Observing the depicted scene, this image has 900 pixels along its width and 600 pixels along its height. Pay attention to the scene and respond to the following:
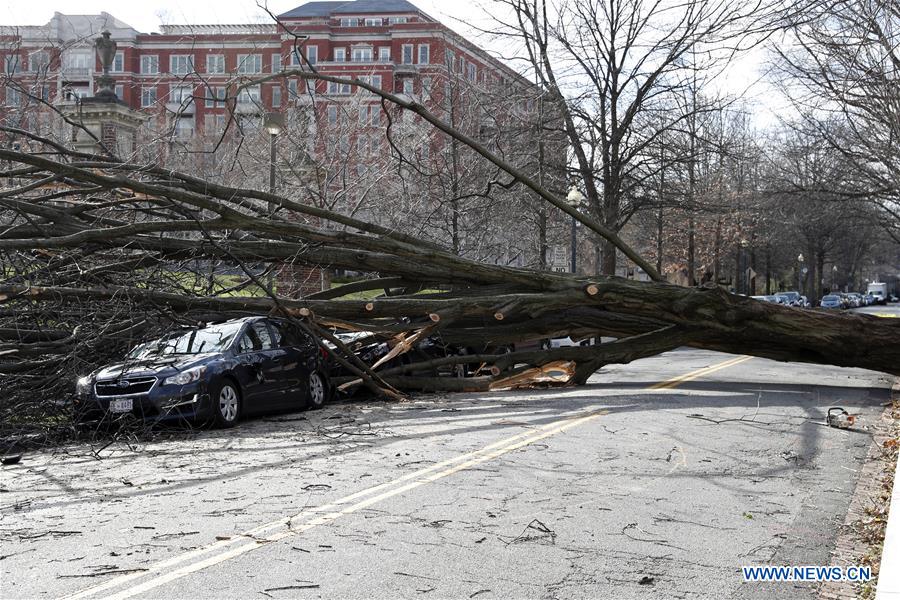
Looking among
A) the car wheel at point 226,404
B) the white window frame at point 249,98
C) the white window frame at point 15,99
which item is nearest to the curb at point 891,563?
the car wheel at point 226,404

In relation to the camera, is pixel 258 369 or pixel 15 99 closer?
pixel 258 369

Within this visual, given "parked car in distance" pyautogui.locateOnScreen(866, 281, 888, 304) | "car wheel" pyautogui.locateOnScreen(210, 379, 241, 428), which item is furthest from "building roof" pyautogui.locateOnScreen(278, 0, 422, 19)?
"car wheel" pyautogui.locateOnScreen(210, 379, 241, 428)

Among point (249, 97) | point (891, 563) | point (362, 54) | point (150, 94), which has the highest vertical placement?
point (362, 54)

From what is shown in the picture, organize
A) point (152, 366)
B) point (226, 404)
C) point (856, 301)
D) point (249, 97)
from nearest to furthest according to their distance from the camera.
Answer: point (152, 366)
point (226, 404)
point (249, 97)
point (856, 301)

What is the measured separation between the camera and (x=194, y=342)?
1380 cm

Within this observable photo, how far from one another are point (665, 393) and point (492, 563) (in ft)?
37.3

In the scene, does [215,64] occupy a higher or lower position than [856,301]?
higher

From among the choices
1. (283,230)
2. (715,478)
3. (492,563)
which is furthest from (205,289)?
(492,563)

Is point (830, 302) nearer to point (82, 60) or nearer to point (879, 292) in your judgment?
point (879, 292)

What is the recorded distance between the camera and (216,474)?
920cm

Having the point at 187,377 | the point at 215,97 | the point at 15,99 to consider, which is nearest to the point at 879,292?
the point at 15,99

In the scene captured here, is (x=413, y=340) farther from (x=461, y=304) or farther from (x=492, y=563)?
(x=492, y=563)

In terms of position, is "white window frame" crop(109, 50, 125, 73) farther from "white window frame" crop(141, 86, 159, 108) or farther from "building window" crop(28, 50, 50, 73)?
"building window" crop(28, 50, 50, 73)

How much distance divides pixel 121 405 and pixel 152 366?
71cm
